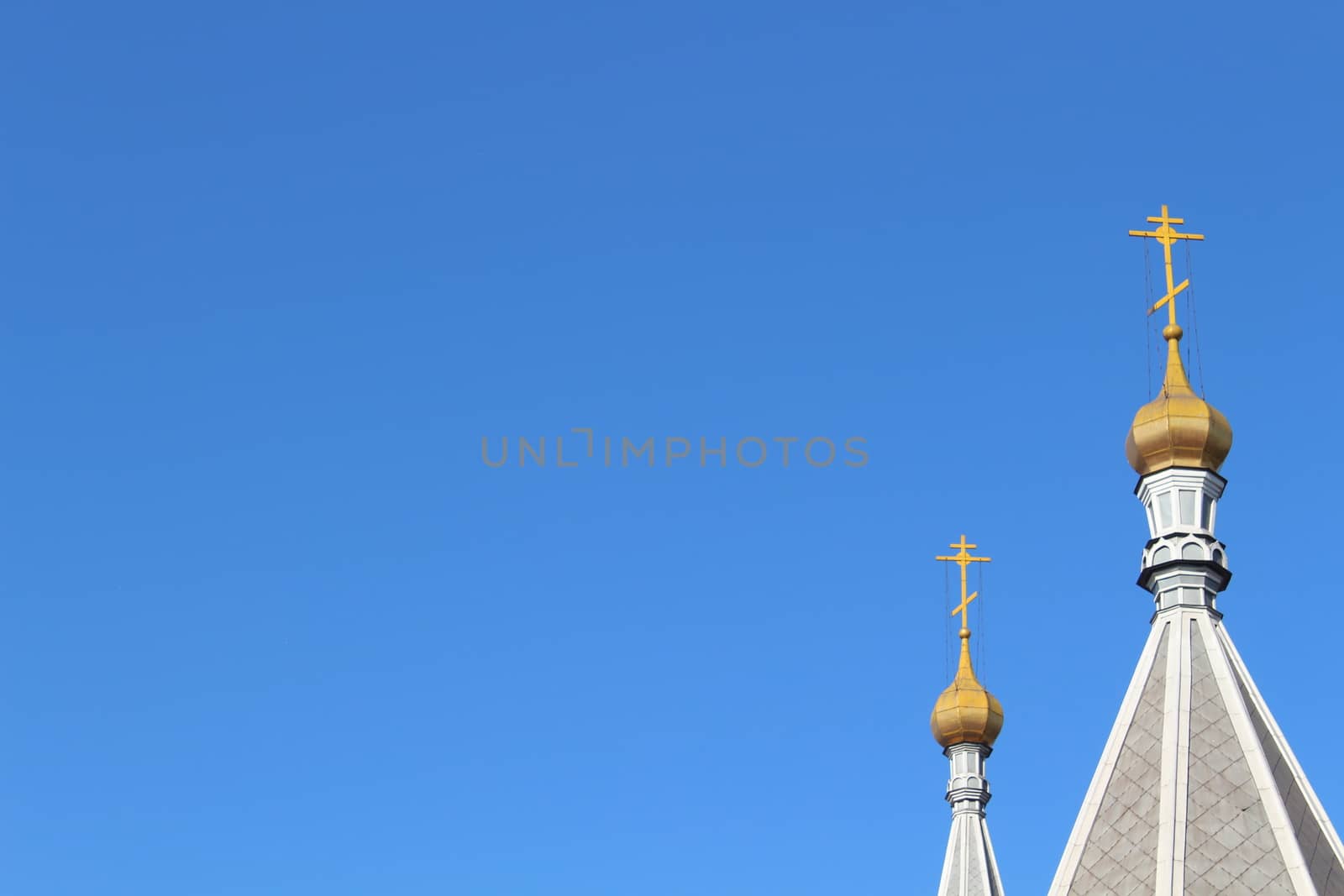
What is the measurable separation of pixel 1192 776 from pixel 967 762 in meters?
20.3

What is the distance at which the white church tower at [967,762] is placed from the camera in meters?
40.2

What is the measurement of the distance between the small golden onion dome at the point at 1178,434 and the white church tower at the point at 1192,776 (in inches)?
11.2

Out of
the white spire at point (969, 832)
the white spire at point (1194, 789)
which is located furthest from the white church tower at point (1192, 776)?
the white spire at point (969, 832)

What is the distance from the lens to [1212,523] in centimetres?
2541

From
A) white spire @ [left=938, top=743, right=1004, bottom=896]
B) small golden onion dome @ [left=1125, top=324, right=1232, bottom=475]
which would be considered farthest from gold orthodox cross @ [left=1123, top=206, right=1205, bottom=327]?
white spire @ [left=938, top=743, right=1004, bottom=896]

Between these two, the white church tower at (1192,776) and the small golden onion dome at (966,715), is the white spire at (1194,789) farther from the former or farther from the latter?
the small golden onion dome at (966,715)

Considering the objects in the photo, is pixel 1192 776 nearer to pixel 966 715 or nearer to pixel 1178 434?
pixel 1178 434

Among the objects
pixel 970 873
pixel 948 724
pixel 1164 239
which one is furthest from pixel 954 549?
pixel 1164 239

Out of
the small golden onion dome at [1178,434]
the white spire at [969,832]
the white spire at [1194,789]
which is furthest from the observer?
the white spire at [969,832]

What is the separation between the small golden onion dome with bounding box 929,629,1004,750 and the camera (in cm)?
4247

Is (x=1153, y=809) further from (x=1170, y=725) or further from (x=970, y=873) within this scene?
(x=970, y=873)

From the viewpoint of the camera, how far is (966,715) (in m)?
42.5

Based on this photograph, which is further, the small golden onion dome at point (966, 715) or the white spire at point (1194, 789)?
the small golden onion dome at point (966, 715)

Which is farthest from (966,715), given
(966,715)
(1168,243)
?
(1168,243)
